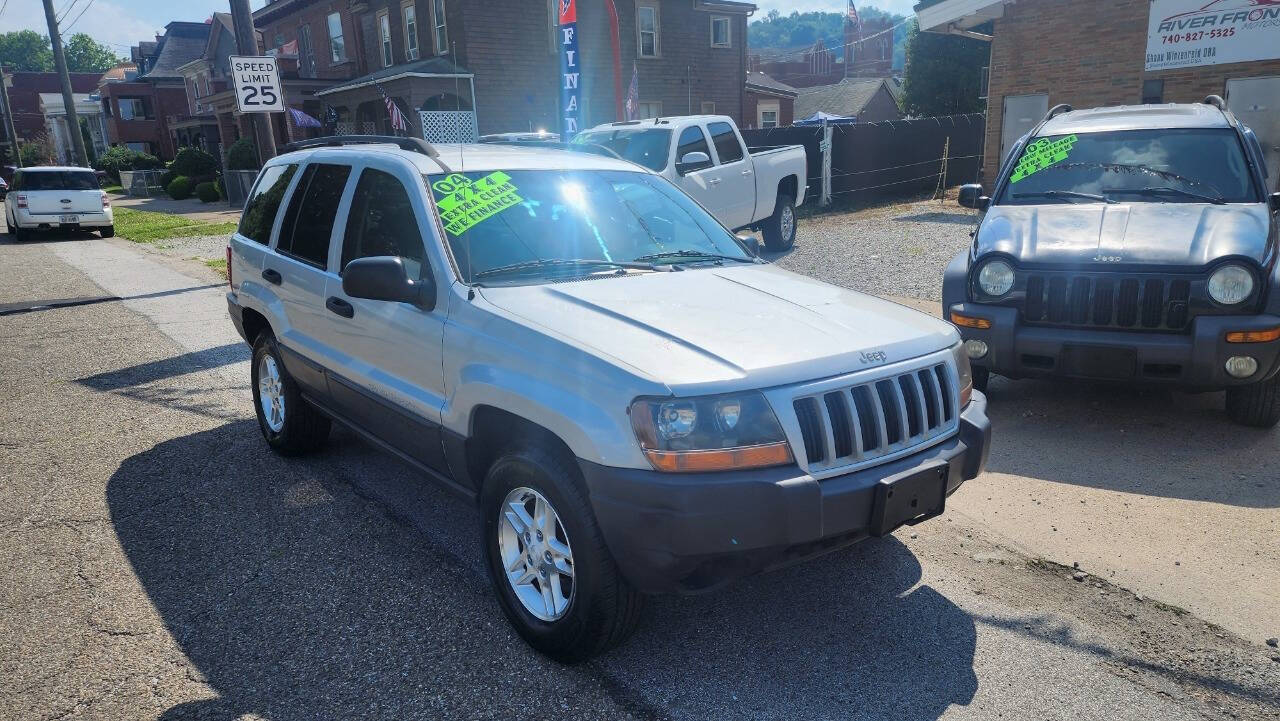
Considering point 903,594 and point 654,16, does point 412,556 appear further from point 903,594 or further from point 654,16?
point 654,16

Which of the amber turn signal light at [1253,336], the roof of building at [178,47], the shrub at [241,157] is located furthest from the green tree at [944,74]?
the roof of building at [178,47]

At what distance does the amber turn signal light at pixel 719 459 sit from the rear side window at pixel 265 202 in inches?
138

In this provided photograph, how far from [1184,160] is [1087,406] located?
1.92 m

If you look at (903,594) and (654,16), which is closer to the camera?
(903,594)

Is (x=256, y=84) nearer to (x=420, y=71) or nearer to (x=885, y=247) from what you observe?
(x=885, y=247)

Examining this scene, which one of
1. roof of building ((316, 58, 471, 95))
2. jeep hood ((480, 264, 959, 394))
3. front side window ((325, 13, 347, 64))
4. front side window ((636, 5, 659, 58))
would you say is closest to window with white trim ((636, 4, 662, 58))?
front side window ((636, 5, 659, 58))

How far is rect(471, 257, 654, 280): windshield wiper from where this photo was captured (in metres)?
3.56

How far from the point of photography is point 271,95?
1134 centimetres

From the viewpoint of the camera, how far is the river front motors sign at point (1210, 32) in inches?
564

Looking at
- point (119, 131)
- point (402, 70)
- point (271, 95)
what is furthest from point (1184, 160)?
point (119, 131)

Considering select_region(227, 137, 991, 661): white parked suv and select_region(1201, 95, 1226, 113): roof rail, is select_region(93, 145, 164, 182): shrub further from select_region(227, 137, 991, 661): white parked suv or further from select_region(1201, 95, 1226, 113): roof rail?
select_region(1201, 95, 1226, 113): roof rail

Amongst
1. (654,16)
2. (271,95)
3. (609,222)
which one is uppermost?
(654,16)

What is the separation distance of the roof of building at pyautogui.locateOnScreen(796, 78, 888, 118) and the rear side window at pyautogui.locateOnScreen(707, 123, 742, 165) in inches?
1449

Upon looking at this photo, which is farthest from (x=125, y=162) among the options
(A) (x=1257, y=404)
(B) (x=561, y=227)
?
(A) (x=1257, y=404)
